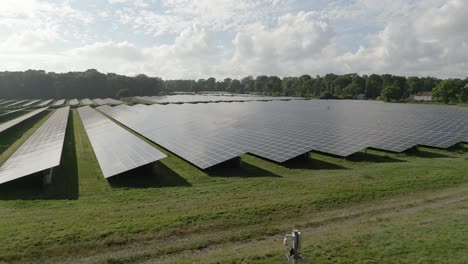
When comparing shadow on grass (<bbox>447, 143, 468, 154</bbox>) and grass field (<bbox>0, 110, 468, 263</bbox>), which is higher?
shadow on grass (<bbox>447, 143, 468, 154</bbox>)

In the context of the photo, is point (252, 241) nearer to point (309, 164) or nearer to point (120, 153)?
point (309, 164)

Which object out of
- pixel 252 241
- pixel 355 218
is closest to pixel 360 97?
pixel 355 218

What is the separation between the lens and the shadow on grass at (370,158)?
2878 cm

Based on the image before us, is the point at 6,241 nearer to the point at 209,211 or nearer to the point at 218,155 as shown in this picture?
the point at 209,211

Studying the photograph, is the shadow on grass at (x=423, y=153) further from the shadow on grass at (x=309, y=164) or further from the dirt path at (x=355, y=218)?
the dirt path at (x=355, y=218)

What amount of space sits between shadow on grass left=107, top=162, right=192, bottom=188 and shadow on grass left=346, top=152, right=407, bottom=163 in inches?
706

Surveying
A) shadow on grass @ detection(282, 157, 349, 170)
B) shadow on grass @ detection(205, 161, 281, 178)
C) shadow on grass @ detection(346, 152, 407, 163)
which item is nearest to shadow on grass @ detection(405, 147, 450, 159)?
shadow on grass @ detection(346, 152, 407, 163)

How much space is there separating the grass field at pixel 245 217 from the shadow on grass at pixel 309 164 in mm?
1515

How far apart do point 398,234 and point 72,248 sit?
1467 cm

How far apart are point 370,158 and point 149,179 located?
73.6 feet

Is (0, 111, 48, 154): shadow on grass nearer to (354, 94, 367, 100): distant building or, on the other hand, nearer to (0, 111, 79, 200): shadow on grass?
(0, 111, 79, 200): shadow on grass

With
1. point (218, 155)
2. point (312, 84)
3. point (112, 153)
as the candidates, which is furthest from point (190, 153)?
point (312, 84)

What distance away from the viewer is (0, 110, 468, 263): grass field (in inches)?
460

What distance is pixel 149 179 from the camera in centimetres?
2302
